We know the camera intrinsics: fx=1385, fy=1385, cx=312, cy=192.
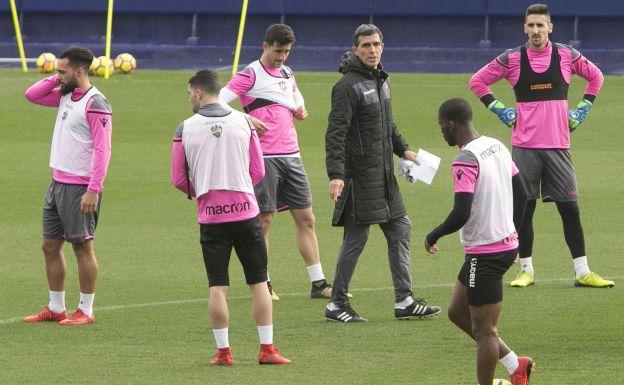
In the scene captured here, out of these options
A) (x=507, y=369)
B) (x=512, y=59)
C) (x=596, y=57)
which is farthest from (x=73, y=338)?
(x=596, y=57)

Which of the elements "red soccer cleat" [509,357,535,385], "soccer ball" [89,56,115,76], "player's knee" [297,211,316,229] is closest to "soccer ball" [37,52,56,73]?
"soccer ball" [89,56,115,76]

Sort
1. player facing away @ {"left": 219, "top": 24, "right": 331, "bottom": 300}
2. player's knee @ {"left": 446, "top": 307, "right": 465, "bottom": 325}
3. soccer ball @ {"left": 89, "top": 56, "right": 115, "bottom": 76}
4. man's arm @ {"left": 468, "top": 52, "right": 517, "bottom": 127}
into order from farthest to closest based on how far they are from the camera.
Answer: soccer ball @ {"left": 89, "top": 56, "right": 115, "bottom": 76} < man's arm @ {"left": 468, "top": 52, "right": 517, "bottom": 127} < player facing away @ {"left": 219, "top": 24, "right": 331, "bottom": 300} < player's knee @ {"left": 446, "top": 307, "right": 465, "bottom": 325}

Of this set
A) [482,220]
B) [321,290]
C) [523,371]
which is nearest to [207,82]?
[482,220]

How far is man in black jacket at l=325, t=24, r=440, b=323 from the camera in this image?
9.87 m

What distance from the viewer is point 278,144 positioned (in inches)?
436

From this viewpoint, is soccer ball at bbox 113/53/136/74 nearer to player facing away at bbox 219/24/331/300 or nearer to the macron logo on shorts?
player facing away at bbox 219/24/331/300

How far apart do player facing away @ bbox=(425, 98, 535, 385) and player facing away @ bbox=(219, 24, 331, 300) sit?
3473 millimetres

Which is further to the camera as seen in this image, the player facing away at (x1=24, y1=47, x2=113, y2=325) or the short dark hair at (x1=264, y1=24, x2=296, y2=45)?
the short dark hair at (x1=264, y1=24, x2=296, y2=45)

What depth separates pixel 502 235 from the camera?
299 inches

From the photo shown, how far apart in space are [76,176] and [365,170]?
207cm

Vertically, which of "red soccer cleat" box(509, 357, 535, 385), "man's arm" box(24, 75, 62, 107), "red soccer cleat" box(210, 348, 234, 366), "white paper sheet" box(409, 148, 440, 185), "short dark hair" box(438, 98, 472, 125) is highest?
"short dark hair" box(438, 98, 472, 125)

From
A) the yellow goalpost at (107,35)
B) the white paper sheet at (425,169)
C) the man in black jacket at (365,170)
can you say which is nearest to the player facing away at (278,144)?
the man in black jacket at (365,170)

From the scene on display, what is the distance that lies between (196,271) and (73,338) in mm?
2923

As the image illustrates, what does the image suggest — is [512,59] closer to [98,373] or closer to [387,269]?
[387,269]
